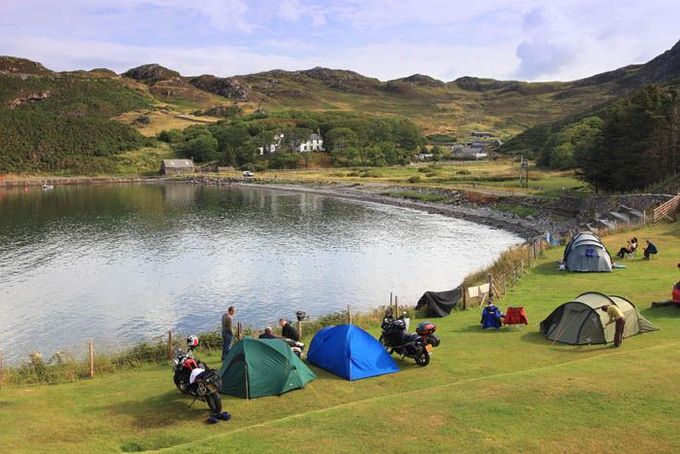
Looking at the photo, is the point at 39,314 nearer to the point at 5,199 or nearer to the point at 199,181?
the point at 5,199

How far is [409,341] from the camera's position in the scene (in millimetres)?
18453

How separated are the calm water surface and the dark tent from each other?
967 centimetres

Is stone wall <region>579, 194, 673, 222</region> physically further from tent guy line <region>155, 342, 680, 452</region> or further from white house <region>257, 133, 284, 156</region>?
white house <region>257, 133, 284, 156</region>

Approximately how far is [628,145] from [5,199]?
104 metres

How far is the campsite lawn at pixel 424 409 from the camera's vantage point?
12078 mm

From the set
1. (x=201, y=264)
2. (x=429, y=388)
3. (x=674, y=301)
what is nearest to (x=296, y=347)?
(x=429, y=388)

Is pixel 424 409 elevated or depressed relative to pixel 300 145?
depressed

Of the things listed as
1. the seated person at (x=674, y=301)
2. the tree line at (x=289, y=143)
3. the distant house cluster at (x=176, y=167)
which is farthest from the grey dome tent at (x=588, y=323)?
the distant house cluster at (x=176, y=167)

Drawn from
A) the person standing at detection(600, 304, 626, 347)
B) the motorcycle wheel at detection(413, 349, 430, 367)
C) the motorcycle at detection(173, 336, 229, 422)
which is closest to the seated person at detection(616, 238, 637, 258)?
the person standing at detection(600, 304, 626, 347)

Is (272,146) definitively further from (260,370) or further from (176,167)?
(260,370)

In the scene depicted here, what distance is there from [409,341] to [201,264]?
35.7 m

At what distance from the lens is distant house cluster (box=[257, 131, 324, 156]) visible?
186 meters

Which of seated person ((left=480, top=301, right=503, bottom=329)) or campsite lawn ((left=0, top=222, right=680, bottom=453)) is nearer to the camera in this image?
campsite lawn ((left=0, top=222, right=680, bottom=453))

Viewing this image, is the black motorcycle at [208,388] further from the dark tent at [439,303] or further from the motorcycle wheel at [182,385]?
the dark tent at [439,303]
